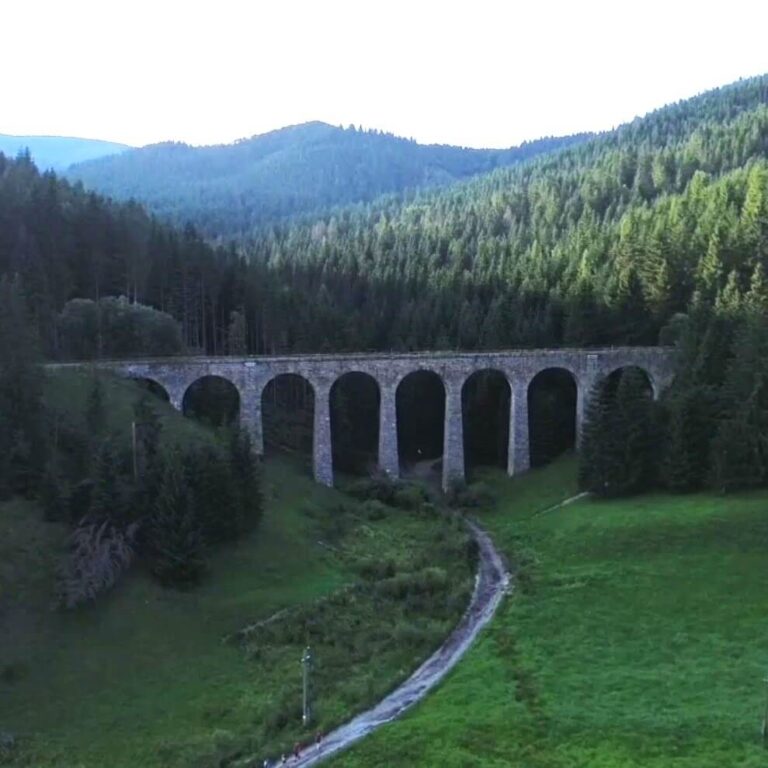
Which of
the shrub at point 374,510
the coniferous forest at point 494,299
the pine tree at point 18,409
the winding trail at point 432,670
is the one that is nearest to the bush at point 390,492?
the shrub at point 374,510

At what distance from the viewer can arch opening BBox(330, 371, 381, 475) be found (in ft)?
326

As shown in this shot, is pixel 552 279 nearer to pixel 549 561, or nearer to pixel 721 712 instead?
pixel 549 561

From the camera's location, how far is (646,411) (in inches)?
2899

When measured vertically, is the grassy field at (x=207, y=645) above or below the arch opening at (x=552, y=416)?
below

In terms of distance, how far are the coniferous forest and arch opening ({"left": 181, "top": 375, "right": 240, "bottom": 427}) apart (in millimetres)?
5740

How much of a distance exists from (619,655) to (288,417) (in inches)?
2542

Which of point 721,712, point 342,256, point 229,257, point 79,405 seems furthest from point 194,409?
point 342,256

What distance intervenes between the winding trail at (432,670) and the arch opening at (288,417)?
36650 millimetres

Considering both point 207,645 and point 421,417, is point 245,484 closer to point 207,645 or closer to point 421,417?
point 207,645

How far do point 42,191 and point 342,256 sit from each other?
65.6 metres

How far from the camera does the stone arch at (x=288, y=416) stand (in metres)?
97.9

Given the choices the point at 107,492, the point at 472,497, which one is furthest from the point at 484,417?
the point at 107,492

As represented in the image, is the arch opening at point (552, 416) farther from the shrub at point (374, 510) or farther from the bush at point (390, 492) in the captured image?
the shrub at point (374, 510)

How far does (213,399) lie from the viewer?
3580 inches
